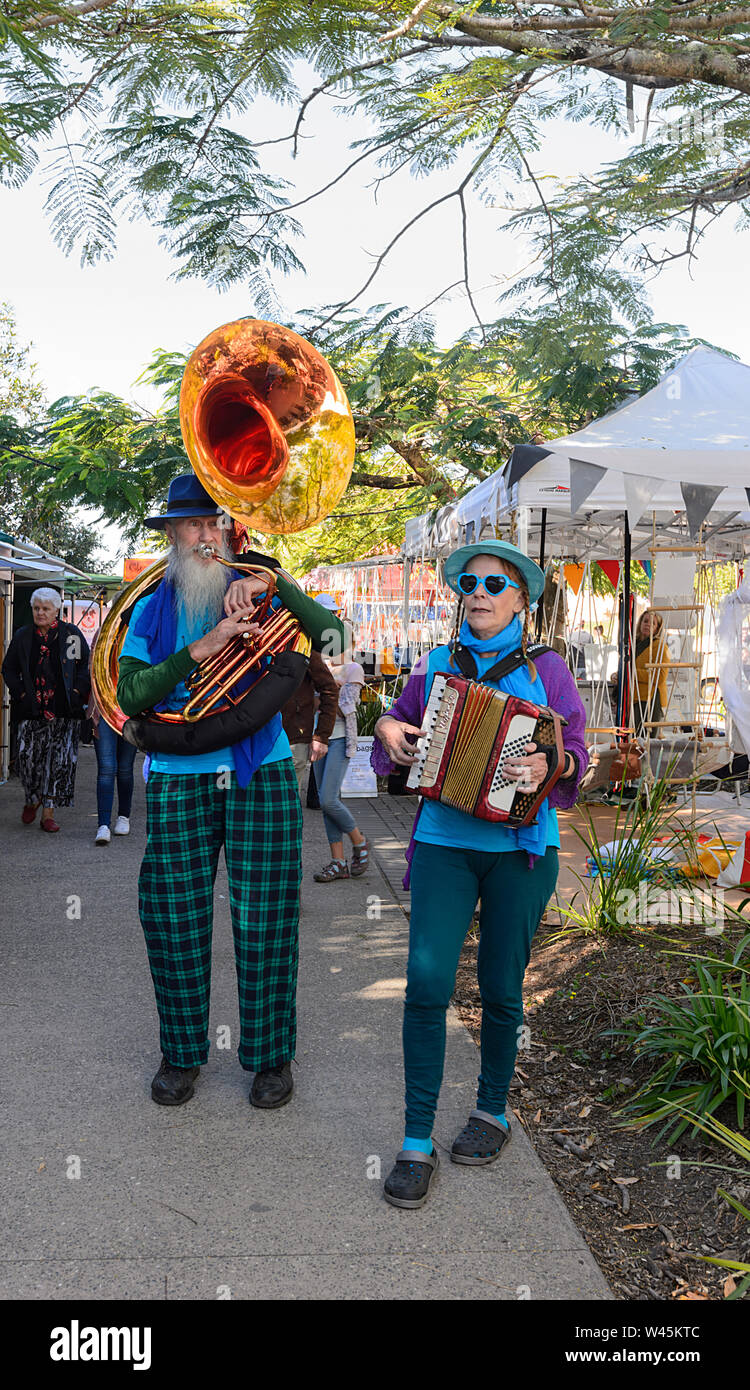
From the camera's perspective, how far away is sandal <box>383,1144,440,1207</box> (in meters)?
3.18

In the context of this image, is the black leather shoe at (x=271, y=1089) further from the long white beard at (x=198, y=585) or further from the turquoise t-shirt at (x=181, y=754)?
the long white beard at (x=198, y=585)

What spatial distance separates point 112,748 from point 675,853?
179 inches

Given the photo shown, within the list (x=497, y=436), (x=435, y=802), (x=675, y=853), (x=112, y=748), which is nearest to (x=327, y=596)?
(x=112, y=748)

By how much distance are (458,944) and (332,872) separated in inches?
170

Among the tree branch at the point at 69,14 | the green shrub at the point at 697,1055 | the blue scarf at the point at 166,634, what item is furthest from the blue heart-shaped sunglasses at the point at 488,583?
the tree branch at the point at 69,14

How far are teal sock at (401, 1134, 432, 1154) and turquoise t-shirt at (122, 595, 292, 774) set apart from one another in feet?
4.18

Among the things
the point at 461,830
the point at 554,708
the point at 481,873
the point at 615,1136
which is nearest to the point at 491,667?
the point at 554,708

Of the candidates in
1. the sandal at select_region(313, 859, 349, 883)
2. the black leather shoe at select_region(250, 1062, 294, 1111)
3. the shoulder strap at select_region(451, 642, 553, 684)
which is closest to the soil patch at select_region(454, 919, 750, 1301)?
the black leather shoe at select_region(250, 1062, 294, 1111)

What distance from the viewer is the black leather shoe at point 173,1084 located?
12.6 feet

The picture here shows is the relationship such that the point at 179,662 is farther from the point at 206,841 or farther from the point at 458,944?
the point at 458,944

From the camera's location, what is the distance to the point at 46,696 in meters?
9.42

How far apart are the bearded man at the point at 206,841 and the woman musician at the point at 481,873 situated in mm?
491

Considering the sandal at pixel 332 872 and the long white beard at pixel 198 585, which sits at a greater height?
the long white beard at pixel 198 585
